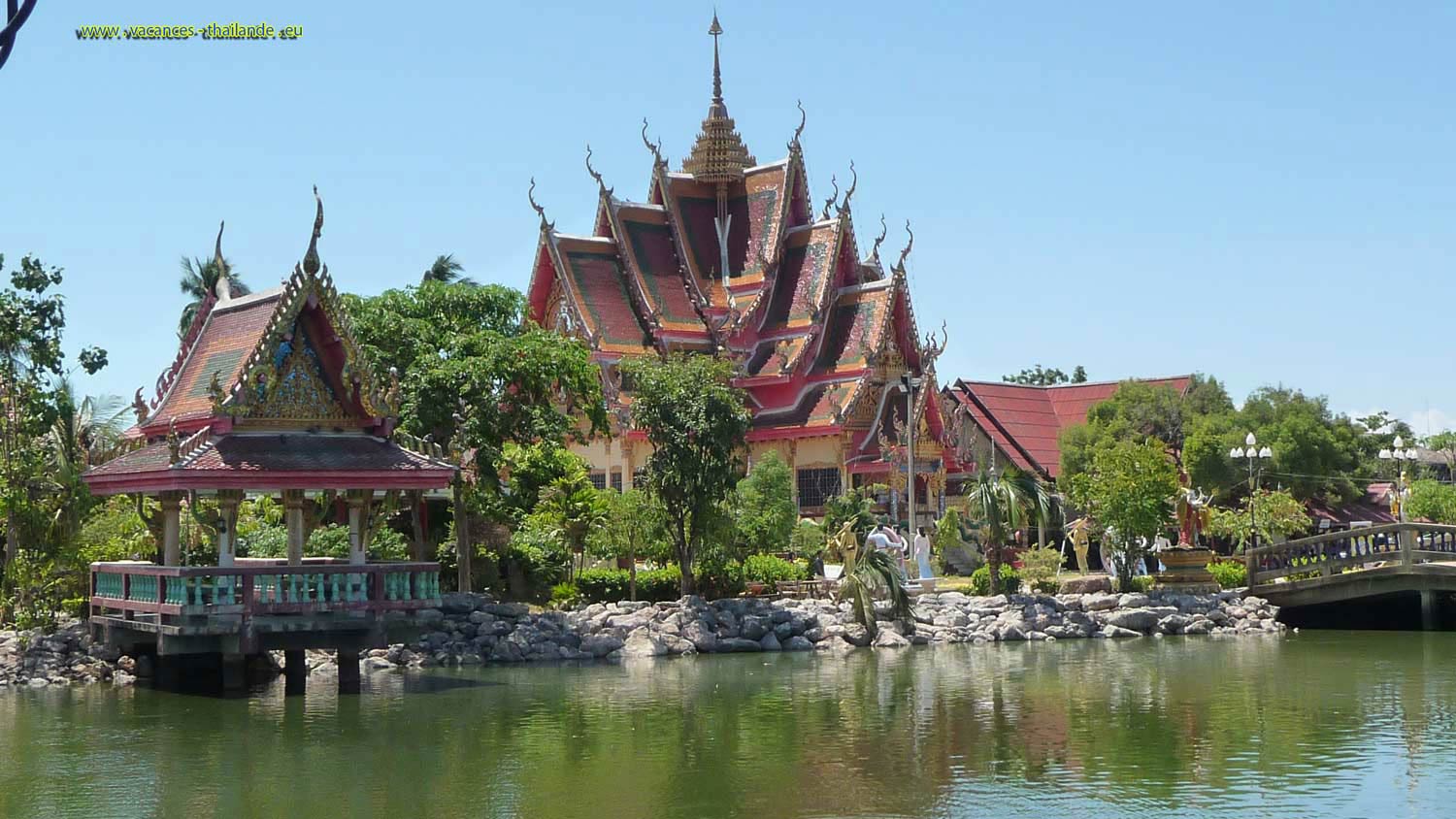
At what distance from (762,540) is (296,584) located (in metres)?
14.3

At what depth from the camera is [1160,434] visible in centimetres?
4891

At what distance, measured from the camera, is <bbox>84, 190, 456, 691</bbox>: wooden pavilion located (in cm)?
2098

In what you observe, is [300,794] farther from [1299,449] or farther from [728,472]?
[1299,449]

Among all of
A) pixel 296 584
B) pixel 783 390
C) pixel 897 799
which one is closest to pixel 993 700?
pixel 897 799

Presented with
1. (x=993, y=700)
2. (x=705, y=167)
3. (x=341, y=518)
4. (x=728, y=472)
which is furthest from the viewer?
(x=705, y=167)

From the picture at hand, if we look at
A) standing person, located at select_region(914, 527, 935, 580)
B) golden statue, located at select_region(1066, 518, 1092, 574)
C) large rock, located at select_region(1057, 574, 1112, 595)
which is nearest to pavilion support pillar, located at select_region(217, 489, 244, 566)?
standing person, located at select_region(914, 527, 935, 580)

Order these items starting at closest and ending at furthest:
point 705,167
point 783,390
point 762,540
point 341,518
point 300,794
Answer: point 300,794, point 341,518, point 762,540, point 783,390, point 705,167

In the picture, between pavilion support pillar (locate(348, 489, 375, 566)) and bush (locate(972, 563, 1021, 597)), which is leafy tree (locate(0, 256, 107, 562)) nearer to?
pavilion support pillar (locate(348, 489, 375, 566))

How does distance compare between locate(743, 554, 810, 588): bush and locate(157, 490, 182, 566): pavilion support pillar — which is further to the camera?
locate(743, 554, 810, 588): bush

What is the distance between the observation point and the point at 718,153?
4856 centimetres

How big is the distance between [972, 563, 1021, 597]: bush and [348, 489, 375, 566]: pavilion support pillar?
547 inches

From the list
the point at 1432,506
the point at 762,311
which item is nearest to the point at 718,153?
the point at 762,311

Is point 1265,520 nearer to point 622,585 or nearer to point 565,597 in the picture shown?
point 622,585

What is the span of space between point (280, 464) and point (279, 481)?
271 mm
